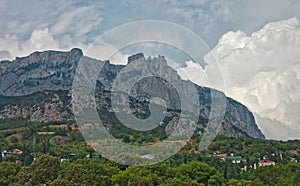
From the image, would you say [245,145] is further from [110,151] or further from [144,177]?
[144,177]

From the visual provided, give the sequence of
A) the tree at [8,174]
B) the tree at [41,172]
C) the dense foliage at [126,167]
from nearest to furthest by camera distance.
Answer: the tree at [41,172]
the dense foliage at [126,167]
the tree at [8,174]

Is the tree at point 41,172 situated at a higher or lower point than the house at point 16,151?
lower

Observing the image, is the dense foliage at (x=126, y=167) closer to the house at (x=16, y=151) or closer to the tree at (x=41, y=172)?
the tree at (x=41, y=172)

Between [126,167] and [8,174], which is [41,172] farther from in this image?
[126,167]

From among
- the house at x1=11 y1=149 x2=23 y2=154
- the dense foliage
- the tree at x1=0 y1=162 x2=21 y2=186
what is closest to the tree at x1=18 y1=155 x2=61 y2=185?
the dense foliage

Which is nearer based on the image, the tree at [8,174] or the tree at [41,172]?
the tree at [41,172]

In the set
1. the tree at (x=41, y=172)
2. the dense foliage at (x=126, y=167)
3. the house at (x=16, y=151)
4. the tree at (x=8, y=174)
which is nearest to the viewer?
the tree at (x=41, y=172)

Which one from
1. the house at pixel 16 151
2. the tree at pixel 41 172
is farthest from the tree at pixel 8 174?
the house at pixel 16 151

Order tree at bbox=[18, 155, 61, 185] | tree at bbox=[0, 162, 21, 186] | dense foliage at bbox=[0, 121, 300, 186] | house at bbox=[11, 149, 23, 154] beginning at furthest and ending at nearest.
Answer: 1. house at bbox=[11, 149, 23, 154]
2. tree at bbox=[0, 162, 21, 186]
3. dense foliage at bbox=[0, 121, 300, 186]
4. tree at bbox=[18, 155, 61, 185]

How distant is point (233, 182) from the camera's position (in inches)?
1768

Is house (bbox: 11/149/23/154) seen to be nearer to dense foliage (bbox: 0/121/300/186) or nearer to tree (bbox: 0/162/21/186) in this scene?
dense foliage (bbox: 0/121/300/186)

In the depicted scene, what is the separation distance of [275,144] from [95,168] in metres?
70.7

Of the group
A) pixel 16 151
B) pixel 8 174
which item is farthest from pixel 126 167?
pixel 16 151

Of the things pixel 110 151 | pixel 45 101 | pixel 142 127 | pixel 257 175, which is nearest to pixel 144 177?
pixel 142 127
